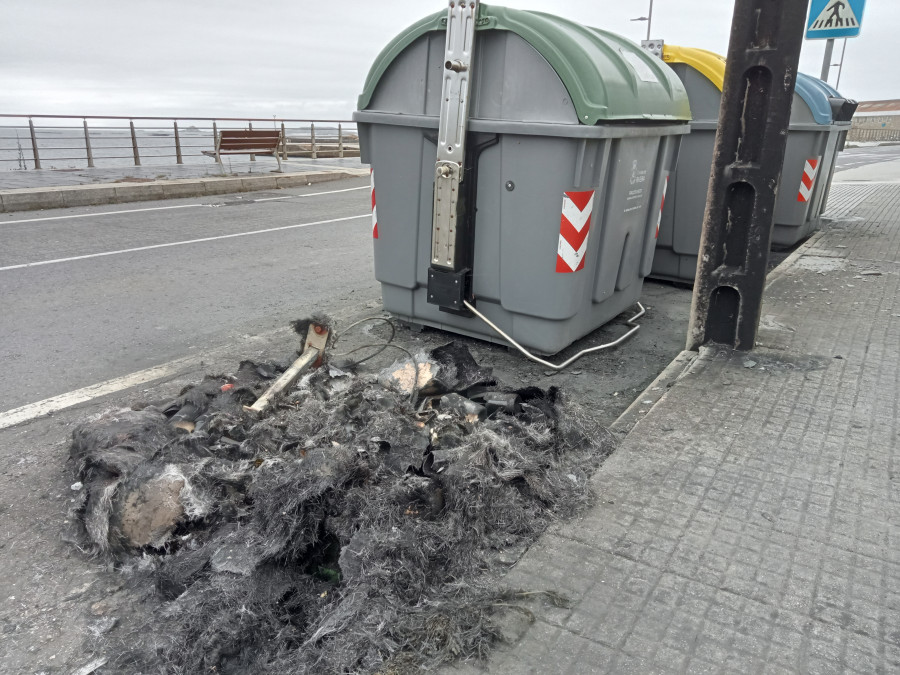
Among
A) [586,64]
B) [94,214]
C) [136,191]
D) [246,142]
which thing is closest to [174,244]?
[94,214]

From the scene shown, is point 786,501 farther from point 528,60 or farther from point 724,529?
point 528,60

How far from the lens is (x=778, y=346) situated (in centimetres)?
460

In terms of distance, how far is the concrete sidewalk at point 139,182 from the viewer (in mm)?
11227

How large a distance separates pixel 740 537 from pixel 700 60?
5.44m

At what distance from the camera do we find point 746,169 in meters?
4.23

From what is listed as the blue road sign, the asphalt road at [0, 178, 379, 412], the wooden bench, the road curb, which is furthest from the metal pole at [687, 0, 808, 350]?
the wooden bench

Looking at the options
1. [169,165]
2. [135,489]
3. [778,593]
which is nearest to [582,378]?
[778,593]

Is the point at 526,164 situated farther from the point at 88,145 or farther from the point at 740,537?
the point at 88,145

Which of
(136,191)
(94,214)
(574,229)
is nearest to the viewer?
(574,229)

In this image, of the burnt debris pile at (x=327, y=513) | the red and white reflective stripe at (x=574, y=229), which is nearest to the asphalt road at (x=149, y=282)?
the burnt debris pile at (x=327, y=513)

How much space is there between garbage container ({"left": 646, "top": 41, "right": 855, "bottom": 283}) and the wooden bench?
11776 mm

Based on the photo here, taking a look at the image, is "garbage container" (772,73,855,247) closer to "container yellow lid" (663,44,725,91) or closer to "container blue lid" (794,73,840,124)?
"container blue lid" (794,73,840,124)

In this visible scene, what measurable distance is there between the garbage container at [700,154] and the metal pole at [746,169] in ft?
4.75

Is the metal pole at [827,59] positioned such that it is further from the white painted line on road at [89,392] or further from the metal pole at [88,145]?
the metal pole at [88,145]
